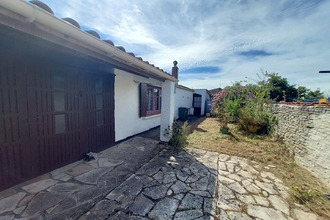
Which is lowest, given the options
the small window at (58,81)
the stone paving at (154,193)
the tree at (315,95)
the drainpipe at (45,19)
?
the stone paving at (154,193)

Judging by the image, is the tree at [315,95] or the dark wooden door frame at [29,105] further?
the tree at [315,95]

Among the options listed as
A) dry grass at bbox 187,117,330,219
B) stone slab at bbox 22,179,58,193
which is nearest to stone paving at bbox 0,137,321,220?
stone slab at bbox 22,179,58,193

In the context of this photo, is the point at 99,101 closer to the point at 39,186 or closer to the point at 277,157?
the point at 39,186

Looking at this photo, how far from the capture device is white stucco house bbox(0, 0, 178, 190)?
167 centimetres

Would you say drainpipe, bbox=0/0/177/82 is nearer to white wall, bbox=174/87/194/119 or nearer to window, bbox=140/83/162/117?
window, bbox=140/83/162/117

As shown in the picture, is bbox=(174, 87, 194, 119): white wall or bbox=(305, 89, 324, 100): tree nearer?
bbox=(174, 87, 194, 119): white wall

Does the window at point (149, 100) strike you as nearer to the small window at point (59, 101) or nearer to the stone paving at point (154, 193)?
the stone paving at point (154, 193)

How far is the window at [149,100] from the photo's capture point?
247 inches

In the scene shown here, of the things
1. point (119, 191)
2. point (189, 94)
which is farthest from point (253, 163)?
point (189, 94)

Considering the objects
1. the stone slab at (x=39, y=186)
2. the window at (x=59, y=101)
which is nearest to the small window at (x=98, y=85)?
the window at (x=59, y=101)

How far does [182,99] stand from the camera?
13.2 meters

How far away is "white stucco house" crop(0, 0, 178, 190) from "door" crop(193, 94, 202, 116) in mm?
12596

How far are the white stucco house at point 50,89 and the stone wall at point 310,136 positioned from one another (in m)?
4.81

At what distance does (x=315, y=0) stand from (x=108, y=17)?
5769 mm
